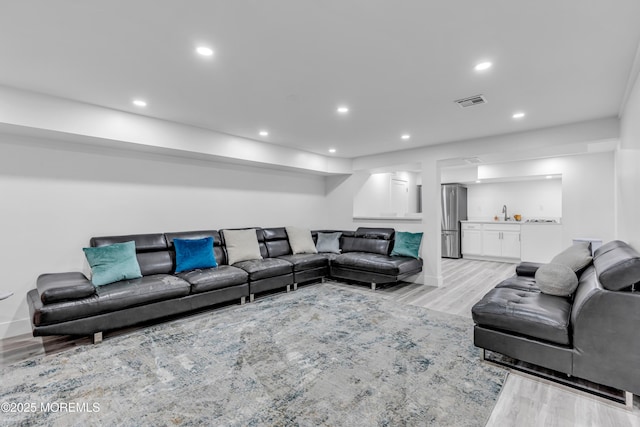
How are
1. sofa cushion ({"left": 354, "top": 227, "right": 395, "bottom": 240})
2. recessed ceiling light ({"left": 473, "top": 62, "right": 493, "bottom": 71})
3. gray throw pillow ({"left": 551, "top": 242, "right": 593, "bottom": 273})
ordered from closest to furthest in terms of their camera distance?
1. recessed ceiling light ({"left": 473, "top": 62, "right": 493, "bottom": 71})
2. gray throw pillow ({"left": 551, "top": 242, "right": 593, "bottom": 273})
3. sofa cushion ({"left": 354, "top": 227, "right": 395, "bottom": 240})

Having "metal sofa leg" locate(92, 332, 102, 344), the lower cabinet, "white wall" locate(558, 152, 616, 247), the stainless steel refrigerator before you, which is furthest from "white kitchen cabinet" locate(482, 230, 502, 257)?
"metal sofa leg" locate(92, 332, 102, 344)

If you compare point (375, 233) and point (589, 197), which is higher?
point (589, 197)

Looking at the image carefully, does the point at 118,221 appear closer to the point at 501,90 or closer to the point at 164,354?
the point at 164,354

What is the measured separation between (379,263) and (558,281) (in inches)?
96.2

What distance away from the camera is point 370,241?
5.78 metres

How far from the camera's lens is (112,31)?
200 cm

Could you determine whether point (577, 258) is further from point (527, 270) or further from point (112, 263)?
point (112, 263)

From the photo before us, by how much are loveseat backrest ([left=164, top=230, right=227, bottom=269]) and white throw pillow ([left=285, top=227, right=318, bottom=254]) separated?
1344 mm

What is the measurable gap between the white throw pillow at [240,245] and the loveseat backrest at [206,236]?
3.6 inches

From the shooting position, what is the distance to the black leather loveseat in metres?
1.88

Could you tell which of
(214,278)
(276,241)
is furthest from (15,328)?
(276,241)

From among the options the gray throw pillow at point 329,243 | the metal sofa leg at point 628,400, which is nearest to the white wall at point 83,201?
the gray throw pillow at point 329,243

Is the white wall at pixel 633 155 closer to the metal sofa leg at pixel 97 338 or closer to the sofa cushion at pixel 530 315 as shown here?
the sofa cushion at pixel 530 315

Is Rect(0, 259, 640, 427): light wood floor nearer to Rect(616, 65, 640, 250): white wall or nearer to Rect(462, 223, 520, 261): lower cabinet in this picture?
Rect(616, 65, 640, 250): white wall
